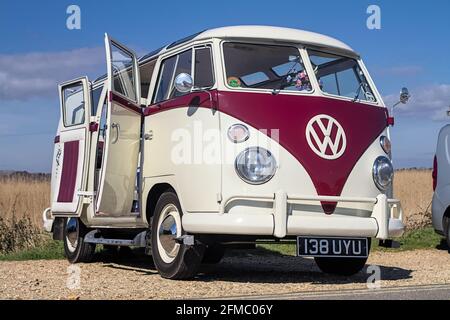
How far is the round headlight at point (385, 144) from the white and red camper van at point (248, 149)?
0.02m

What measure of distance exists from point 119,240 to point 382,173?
3.20 metres

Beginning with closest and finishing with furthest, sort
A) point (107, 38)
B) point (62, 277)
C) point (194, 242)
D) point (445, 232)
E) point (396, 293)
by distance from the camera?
point (396, 293)
point (194, 242)
point (107, 38)
point (62, 277)
point (445, 232)

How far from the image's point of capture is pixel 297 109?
6859mm

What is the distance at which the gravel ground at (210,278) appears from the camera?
643 cm

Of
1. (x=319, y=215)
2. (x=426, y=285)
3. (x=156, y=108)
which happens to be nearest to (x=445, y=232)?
(x=426, y=285)

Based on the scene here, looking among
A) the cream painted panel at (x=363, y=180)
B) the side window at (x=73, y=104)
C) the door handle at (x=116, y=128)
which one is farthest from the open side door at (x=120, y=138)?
the cream painted panel at (x=363, y=180)

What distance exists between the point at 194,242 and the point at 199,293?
22.0 inches

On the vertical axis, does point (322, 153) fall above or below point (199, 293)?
above

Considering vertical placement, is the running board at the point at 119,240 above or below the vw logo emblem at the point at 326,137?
below

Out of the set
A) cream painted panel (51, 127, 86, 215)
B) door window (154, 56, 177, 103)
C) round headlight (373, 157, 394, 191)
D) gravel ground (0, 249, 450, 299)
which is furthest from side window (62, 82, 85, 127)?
round headlight (373, 157, 394, 191)

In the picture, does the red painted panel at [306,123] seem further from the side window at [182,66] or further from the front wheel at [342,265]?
the front wheel at [342,265]
